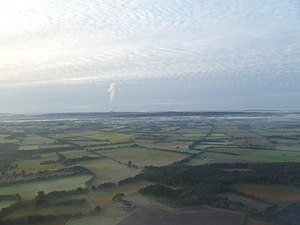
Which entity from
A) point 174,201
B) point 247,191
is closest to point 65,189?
point 174,201

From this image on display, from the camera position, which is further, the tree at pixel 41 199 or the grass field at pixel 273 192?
the grass field at pixel 273 192

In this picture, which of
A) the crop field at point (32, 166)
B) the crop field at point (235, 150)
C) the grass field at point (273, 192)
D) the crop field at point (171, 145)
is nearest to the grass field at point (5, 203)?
the crop field at point (32, 166)

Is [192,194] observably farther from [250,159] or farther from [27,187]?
[250,159]

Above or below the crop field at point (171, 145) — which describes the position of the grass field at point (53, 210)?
below

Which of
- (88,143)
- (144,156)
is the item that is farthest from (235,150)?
(88,143)

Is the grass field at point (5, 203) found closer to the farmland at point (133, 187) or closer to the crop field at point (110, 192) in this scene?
the farmland at point (133, 187)
